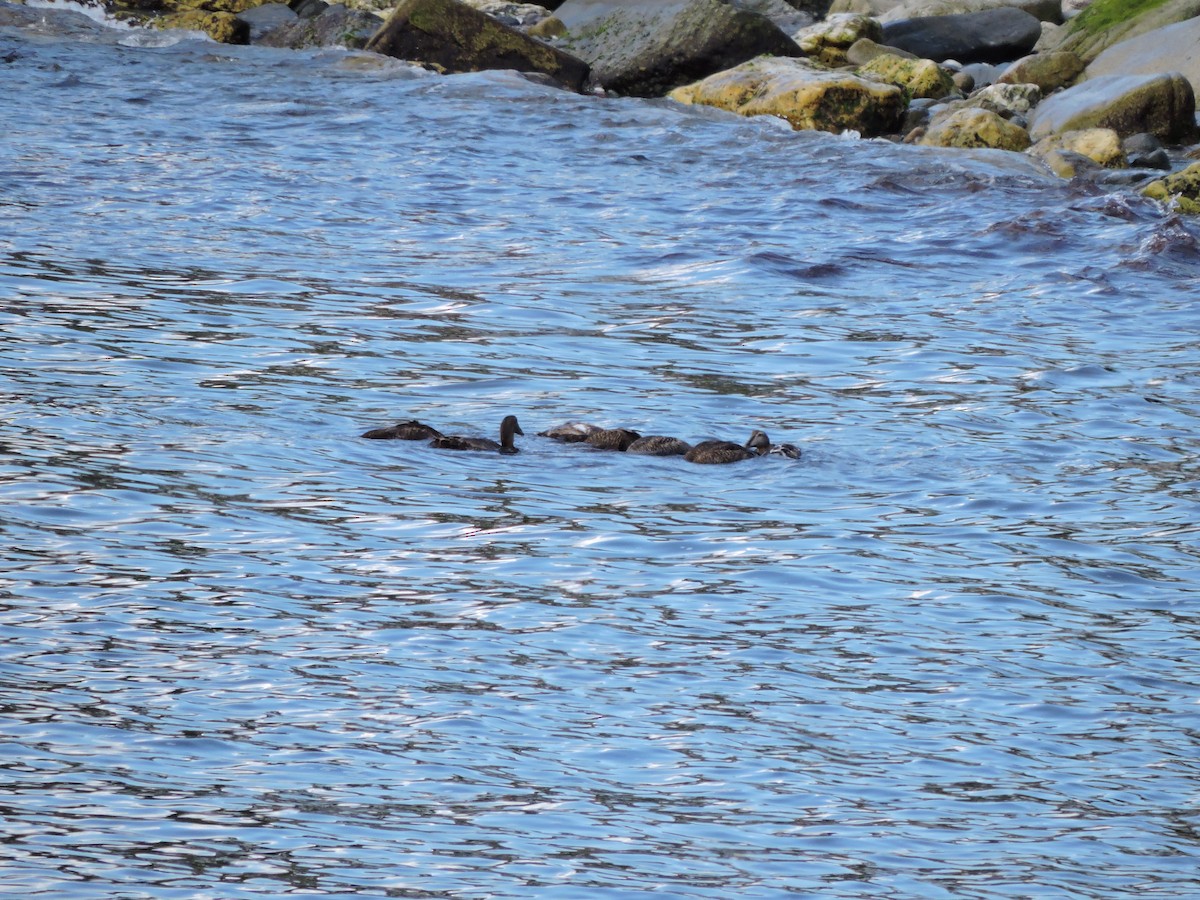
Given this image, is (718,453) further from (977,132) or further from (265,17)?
(265,17)

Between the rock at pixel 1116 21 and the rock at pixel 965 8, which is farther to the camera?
the rock at pixel 965 8

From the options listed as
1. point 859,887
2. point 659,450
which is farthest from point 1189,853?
point 659,450

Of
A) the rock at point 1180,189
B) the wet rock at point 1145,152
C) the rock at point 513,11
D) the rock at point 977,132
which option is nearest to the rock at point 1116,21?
the wet rock at point 1145,152

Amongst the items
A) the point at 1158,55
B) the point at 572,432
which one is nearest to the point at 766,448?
the point at 572,432

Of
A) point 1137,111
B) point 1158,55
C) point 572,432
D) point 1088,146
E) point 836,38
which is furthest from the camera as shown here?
point 836,38

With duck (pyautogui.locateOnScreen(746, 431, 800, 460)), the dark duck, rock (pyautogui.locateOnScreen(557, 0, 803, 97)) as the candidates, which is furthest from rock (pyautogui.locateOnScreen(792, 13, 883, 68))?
the dark duck

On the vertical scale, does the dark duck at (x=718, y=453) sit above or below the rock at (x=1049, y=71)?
below

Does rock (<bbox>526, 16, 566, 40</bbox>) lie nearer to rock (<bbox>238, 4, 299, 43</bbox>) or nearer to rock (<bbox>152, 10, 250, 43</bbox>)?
rock (<bbox>238, 4, 299, 43</bbox>)

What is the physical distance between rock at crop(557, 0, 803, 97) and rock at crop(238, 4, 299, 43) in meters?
5.22

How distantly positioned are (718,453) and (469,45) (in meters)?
15.0

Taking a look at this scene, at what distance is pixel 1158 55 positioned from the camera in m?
19.2

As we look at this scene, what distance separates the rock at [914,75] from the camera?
65.3ft

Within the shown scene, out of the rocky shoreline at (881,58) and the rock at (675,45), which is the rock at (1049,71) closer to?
the rocky shoreline at (881,58)

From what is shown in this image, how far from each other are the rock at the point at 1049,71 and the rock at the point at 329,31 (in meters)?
9.17
